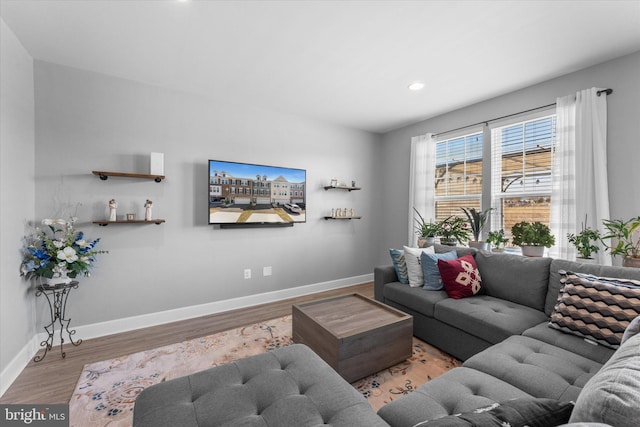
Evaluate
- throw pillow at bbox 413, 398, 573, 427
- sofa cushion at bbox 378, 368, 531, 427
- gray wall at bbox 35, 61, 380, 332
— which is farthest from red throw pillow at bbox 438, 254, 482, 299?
gray wall at bbox 35, 61, 380, 332

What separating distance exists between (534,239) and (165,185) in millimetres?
3910

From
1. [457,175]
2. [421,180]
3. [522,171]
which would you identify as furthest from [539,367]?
[421,180]

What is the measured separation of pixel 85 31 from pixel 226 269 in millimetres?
2558

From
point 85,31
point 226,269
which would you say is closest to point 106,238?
point 226,269

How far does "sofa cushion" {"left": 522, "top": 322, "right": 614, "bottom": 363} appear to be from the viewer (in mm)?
1445

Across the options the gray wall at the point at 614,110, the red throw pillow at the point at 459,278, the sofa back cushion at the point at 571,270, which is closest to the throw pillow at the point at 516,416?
the sofa back cushion at the point at 571,270

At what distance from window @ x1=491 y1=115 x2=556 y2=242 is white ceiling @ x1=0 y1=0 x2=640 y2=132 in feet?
1.63

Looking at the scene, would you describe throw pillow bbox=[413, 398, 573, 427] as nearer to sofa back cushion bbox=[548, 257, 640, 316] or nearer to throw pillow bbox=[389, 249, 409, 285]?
sofa back cushion bbox=[548, 257, 640, 316]

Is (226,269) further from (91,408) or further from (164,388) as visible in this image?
(164,388)

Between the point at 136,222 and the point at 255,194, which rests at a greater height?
the point at 255,194

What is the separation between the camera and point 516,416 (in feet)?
2.18

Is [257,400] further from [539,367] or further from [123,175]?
[123,175]

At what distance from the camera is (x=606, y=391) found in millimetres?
563

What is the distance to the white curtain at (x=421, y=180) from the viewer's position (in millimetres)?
3961
